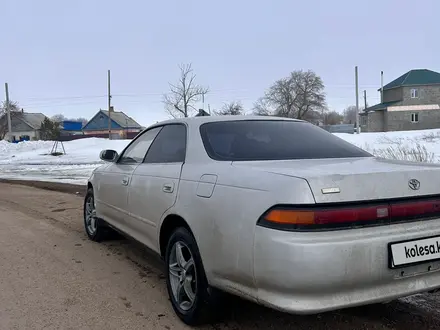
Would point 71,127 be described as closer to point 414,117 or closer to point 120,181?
point 414,117

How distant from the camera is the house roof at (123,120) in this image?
76.9 metres

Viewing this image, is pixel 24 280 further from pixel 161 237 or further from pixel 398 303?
pixel 398 303

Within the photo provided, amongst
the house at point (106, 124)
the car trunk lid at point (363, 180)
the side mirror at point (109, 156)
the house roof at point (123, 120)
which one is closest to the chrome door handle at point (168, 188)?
the car trunk lid at point (363, 180)

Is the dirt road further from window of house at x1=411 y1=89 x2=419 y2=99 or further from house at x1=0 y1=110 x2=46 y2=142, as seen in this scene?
house at x1=0 y1=110 x2=46 y2=142

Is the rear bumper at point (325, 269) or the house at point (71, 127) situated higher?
the house at point (71, 127)

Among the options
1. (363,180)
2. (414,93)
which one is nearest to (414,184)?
(363,180)

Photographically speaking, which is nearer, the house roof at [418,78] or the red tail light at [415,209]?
the red tail light at [415,209]

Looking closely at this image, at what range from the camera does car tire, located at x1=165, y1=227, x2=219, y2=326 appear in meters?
3.01

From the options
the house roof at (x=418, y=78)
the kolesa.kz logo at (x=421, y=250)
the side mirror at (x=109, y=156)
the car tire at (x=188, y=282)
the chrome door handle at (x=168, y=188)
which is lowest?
the car tire at (x=188, y=282)

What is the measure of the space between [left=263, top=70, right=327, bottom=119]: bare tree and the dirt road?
2602 inches

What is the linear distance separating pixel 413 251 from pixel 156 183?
A: 2.12 m

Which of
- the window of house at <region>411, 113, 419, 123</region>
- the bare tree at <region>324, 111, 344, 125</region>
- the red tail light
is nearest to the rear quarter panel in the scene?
the red tail light

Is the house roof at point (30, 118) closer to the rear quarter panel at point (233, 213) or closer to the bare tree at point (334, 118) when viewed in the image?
the bare tree at point (334, 118)

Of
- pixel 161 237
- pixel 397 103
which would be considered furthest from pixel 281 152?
pixel 397 103
